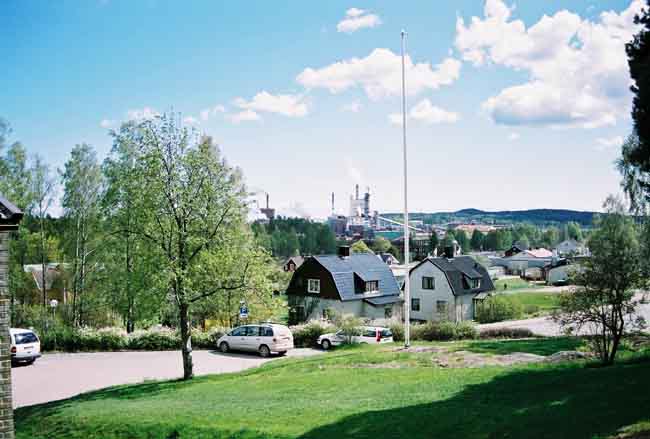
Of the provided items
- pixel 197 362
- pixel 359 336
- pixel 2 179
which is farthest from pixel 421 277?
pixel 2 179

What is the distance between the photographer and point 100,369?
77.7 feet

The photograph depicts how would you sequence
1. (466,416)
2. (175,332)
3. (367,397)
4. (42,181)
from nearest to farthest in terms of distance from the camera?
(466,416) < (367,397) < (175,332) < (42,181)

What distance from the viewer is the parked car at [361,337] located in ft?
88.5

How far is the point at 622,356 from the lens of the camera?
1577 centimetres

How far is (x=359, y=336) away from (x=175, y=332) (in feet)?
34.6

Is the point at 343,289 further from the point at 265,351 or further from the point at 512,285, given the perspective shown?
the point at 512,285

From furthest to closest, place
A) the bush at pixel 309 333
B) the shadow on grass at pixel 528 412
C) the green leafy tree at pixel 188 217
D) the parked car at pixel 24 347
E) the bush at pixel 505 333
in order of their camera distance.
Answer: the bush at pixel 309 333 → the bush at pixel 505 333 → the parked car at pixel 24 347 → the green leafy tree at pixel 188 217 → the shadow on grass at pixel 528 412

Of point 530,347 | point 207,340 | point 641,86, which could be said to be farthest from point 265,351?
point 641,86

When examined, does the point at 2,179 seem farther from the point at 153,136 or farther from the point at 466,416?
the point at 466,416

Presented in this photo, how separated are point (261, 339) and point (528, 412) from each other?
17.1m

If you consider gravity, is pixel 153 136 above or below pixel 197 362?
above

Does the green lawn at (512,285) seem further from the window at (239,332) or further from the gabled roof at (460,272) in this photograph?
the window at (239,332)

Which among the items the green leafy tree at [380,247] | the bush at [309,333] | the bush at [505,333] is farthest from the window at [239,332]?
the green leafy tree at [380,247]

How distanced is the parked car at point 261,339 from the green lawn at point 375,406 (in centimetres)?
740
